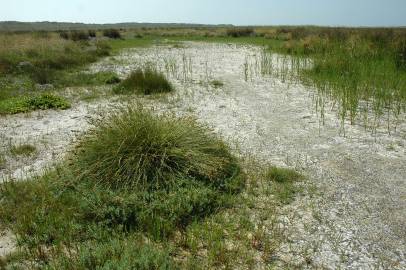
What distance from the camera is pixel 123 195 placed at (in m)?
4.79

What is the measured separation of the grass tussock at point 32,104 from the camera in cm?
1002

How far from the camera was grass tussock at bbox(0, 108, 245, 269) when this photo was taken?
3.94 meters

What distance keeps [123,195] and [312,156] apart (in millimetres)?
3556

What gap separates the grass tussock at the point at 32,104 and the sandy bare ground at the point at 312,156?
1.38 ft

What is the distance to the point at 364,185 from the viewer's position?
5562mm

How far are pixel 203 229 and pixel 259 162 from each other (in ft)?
7.59

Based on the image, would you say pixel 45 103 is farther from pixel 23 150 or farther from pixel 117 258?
pixel 117 258

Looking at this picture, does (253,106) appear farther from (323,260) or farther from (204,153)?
(323,260)

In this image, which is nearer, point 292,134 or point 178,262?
point 178,262

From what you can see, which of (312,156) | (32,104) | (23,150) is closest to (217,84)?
(32,104)

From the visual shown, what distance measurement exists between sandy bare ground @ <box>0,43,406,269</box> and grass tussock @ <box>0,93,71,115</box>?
421mm

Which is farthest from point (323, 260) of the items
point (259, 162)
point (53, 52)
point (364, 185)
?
point (53, 52)

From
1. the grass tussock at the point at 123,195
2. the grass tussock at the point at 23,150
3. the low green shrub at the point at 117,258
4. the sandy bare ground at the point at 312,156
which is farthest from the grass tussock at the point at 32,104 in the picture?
the low green shrub at the point at 117,258

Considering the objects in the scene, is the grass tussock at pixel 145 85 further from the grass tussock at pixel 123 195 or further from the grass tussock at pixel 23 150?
the grass tussock at pixel 123 195
